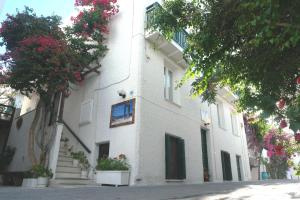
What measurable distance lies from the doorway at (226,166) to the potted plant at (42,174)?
8.58m

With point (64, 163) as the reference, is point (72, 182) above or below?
below

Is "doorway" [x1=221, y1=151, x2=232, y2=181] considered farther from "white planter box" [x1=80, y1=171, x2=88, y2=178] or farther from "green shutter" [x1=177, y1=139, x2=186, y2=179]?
"white planter box" [x1=80, y1=171, x2=88, y2=178]

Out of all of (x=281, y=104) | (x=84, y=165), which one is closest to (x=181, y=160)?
(x=84, y=165)

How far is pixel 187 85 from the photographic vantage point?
11273mm

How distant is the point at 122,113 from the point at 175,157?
2.61 meters

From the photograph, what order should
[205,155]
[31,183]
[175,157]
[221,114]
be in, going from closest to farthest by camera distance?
[31,183], [175,157], [205,155], [221,114]

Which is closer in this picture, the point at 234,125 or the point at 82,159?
the point at 82,159

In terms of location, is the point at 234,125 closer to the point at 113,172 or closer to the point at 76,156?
the point at 76,156

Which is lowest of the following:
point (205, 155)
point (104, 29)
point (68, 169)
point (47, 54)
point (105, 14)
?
point (68, 169)

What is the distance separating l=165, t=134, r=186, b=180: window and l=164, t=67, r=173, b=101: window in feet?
5.73

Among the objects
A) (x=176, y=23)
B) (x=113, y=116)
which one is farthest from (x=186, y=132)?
(x=176, y=23)

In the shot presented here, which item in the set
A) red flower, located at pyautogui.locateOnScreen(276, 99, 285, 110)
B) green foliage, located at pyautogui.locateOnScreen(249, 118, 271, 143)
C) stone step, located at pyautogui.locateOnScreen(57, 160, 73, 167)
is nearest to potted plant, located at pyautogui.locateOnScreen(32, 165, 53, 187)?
stone step, located at pyautogui.locateOnScreen(57, 160, 73, 167)

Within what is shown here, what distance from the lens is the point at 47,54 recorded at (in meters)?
8.05

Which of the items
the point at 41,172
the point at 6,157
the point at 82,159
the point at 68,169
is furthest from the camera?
the point at 6,157
